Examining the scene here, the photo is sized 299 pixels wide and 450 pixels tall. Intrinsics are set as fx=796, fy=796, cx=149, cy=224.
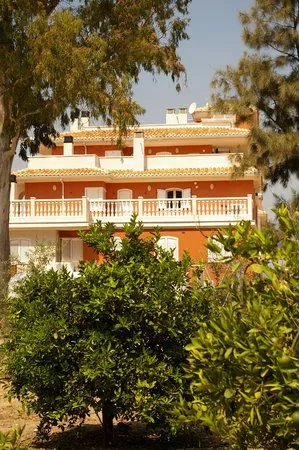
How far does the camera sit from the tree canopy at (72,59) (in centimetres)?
1994

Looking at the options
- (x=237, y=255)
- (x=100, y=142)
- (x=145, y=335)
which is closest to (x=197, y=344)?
(x=237, y=255)

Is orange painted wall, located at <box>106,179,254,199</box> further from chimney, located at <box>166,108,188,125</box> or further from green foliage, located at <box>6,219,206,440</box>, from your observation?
green foliage, located at <box>6,219,206,440</box>

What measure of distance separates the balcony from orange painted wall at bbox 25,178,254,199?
4.17 metres

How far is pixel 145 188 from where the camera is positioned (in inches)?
1639

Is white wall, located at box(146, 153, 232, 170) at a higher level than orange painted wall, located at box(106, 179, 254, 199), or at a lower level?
higher

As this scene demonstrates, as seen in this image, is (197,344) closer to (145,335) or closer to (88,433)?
(145,335)

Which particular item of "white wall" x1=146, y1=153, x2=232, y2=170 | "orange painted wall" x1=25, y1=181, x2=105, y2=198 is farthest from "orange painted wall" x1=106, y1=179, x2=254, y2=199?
"orange painted wall" x1=25, y1=181, x2=105, y2=198

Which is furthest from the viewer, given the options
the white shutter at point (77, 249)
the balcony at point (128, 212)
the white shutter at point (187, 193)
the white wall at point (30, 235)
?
the white shutter at point (187, 193)

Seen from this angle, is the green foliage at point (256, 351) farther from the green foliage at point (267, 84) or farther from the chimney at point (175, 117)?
the chimney at point (175, 117)

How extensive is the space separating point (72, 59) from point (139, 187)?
21921 millimetres

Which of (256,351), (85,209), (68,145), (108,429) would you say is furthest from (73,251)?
(256,351)

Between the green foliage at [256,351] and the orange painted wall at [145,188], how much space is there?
36.1m

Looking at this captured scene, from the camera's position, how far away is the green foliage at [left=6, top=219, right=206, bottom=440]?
281 inches

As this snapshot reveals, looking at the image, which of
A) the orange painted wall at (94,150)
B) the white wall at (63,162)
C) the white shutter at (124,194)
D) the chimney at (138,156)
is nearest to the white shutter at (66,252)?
the white shutter at (124,194)
